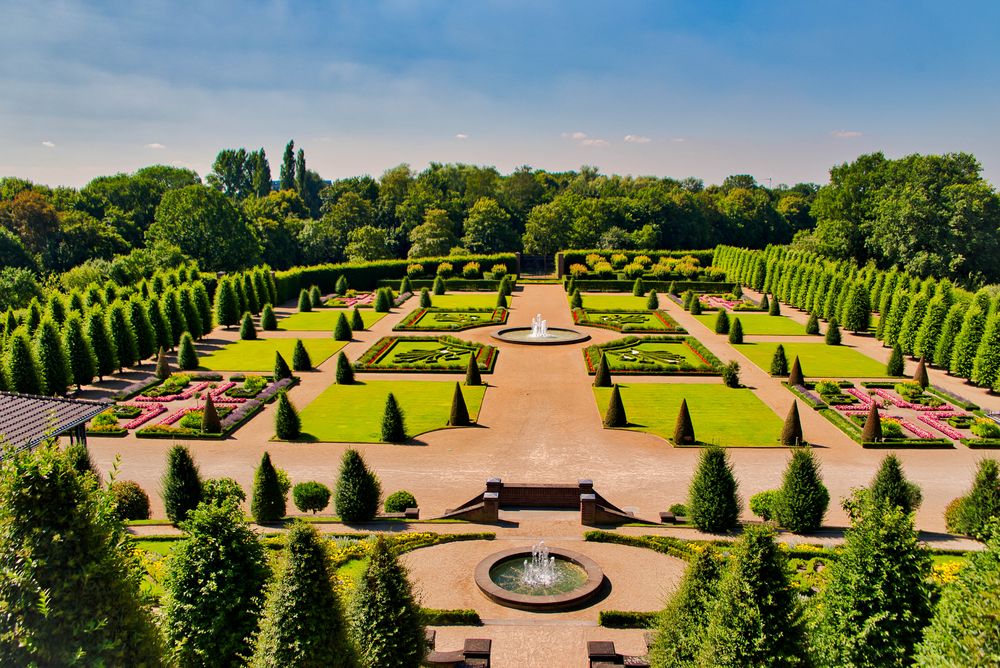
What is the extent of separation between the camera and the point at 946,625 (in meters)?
9.84

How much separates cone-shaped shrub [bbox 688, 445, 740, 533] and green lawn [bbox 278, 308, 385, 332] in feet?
113

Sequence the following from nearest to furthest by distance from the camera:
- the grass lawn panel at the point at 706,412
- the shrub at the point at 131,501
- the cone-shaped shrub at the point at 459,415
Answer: the shrub at the point at 131,501 < the grass lawn panel at the point at 706,412 < the cone-shaped shrub at the point at 459,415

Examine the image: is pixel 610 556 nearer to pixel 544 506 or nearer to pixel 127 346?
pixel 544 506

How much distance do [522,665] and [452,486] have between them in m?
10.0

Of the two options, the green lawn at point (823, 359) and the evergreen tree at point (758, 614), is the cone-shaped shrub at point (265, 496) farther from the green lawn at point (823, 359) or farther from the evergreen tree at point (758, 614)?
the green lawn at point (823, 359)

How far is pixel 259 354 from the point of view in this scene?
4309cm

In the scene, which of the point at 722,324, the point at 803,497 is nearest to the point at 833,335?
the point at 722,324

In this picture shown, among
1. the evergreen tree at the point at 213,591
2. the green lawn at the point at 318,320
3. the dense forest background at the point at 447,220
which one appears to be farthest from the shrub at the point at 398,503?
the dense forest background at the point at 447,220

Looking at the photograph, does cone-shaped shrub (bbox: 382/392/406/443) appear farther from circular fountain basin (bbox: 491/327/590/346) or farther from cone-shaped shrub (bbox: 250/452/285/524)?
circular fountain basin (bbox: 491/327/590/346)

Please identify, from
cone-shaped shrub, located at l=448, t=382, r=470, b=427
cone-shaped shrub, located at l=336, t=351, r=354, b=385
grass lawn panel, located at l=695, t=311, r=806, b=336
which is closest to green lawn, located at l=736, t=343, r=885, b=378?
grass lawn panel, located at l=695, t=311, r=806, b=336

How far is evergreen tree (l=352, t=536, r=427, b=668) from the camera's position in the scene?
36.8 ft

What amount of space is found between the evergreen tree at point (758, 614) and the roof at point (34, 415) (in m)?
17.7

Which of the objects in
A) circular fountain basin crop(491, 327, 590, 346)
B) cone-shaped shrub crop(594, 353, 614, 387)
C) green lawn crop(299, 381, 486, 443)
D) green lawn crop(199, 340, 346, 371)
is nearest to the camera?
green lawn crop(299, 381, 486, 443)

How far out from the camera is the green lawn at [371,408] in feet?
93.7
